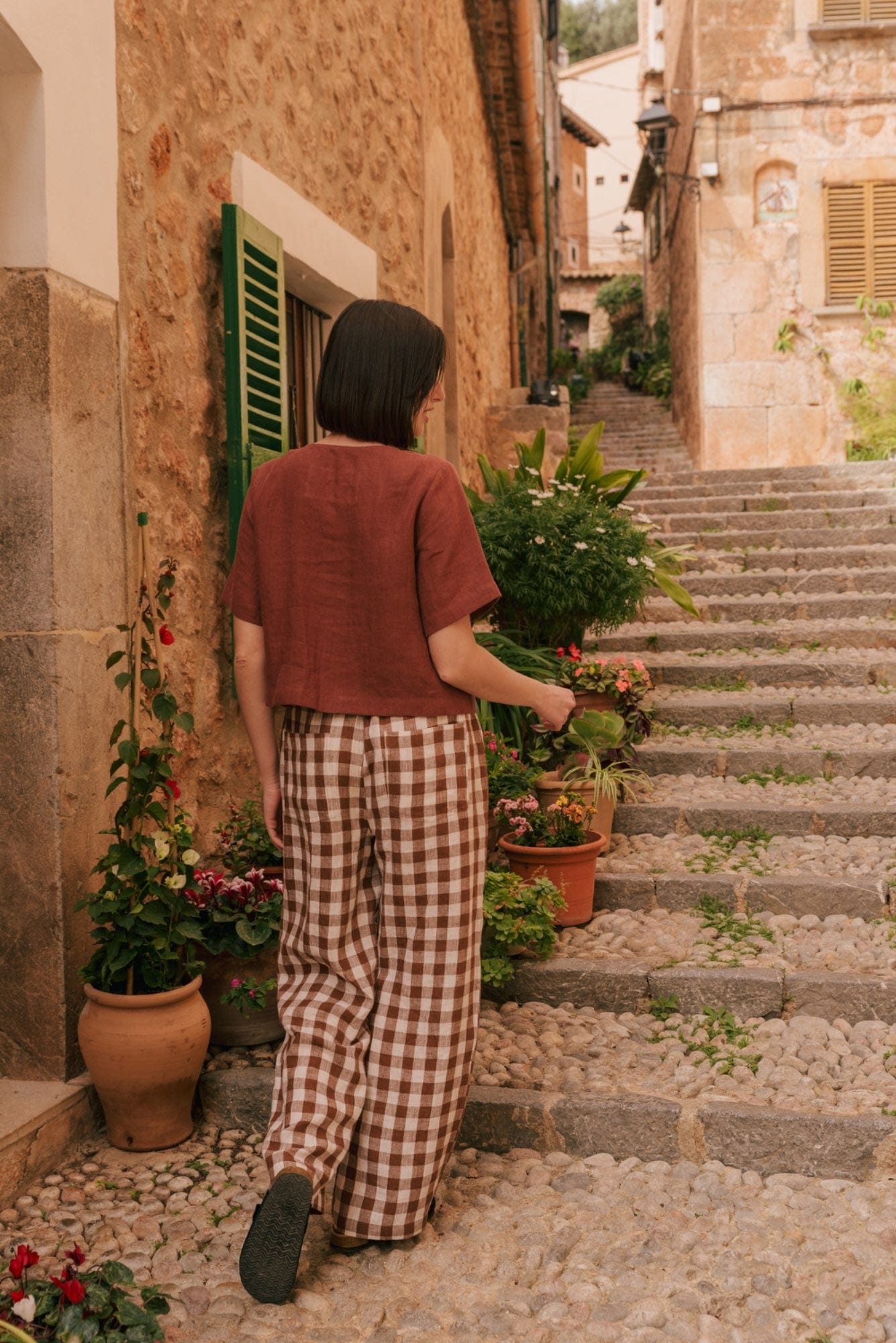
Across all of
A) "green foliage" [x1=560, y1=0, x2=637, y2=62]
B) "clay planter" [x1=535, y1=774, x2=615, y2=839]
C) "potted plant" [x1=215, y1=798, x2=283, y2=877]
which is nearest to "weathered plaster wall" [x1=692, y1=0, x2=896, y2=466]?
"clay planter" [x1=535, y1=774, x2=615, y2=839]

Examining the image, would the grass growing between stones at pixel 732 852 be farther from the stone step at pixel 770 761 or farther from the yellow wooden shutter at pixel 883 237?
the yellow wooden shutter at pixel 883 237

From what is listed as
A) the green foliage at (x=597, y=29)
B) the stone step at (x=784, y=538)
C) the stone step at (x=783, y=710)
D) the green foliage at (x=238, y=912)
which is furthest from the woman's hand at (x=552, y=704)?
the green foliage at (x=597, y=29)

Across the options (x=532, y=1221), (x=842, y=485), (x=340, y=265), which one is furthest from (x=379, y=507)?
(x=842, y=485)

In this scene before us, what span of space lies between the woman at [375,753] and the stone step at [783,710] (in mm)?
3731

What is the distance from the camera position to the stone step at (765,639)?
6.94 meters

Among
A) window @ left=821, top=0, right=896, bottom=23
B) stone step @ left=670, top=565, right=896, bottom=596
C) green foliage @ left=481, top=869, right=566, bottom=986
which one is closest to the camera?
green foliage @ left=481, top=869, right=566, bottom=986

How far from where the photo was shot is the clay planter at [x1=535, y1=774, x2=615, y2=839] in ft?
14.6

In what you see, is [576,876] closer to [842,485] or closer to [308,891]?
[308,891]

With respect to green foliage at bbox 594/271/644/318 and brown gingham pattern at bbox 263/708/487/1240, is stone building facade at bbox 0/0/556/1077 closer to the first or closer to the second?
brown gingham pattern at bbox 263/708/487/1240

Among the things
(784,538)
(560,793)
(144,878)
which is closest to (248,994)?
(144,878)

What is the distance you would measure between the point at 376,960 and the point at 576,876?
170cm

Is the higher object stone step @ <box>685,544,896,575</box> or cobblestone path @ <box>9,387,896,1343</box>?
stone step @ <box>685,544,896,575</box>

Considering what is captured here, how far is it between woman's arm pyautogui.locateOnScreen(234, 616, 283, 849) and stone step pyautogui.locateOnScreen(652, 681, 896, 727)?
3679 mm

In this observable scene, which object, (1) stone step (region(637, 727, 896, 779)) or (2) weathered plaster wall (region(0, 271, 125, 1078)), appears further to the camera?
(1) stone step (region(637, 727, 896, 779))
